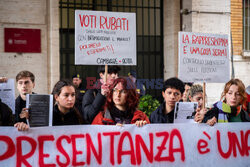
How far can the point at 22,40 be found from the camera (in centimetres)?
801

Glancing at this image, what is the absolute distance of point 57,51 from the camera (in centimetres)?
816

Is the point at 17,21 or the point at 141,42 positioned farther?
the point at 141,42

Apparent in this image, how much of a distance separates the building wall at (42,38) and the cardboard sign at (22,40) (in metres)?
0.08

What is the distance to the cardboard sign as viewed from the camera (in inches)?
310

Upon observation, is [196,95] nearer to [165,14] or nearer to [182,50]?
[182,50]

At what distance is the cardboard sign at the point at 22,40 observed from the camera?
→ 25.8 ft

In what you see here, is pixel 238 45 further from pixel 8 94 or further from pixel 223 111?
pixel 8 94

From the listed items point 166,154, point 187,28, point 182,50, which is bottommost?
point 166,154

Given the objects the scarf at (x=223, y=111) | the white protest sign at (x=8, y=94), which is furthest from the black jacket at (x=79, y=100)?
the scarf at (x=223, y=111)

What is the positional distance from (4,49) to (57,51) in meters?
1.23

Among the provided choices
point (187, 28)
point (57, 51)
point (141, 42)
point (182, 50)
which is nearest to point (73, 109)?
point (182, 50)

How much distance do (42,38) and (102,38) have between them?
419cm

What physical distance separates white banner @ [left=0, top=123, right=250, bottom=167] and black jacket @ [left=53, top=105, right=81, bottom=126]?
178 millimetres

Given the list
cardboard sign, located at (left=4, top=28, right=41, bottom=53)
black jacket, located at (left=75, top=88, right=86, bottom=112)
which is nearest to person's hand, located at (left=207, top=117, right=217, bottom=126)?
black jacket, located at (left=75, top=88, right=86, bottom=112)
